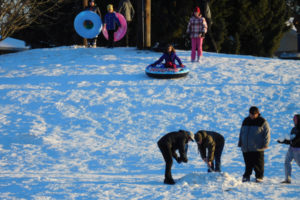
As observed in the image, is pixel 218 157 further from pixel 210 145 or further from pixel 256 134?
pixel 256 134

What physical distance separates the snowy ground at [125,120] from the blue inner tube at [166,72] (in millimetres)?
183

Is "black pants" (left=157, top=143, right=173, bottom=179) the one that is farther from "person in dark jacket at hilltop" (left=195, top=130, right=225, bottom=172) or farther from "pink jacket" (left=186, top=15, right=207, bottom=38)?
"pink jacket" (left=186, top=15, right=207, bottom=38)

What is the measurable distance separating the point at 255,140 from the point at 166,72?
6.44 meters

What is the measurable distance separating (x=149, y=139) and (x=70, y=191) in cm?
347

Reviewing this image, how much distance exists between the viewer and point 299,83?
537 inches

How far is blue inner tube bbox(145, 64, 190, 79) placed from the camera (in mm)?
13766

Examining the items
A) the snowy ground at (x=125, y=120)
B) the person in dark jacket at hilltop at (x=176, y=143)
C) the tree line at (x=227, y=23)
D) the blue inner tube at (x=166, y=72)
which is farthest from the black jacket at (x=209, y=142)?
the tree line at (x=227, y=23)

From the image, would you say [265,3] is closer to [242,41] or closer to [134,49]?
[242,41]

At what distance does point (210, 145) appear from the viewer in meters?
7.71

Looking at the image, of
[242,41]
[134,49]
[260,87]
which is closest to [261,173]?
[260,87]

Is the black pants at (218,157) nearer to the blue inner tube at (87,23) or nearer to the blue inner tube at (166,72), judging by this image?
the blue inner tube at (166,72)

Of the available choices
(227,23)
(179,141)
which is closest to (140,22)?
(227,23)

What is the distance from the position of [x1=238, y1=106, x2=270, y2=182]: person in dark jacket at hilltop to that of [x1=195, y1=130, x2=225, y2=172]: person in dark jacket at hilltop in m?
0.42

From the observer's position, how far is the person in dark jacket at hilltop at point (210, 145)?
7594 mm
